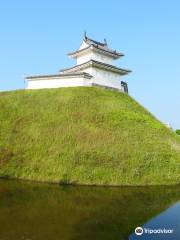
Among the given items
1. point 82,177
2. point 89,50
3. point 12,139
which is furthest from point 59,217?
point 89,50

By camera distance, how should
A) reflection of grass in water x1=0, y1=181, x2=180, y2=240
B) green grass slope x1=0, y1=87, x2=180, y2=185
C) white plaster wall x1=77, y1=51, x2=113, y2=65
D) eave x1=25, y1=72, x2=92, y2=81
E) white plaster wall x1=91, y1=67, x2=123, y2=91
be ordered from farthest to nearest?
white plaster wall x1=77, y1=51, x2=113, y2=65 → white plaster wall x1=91, y1=67, x2=123, y2=91 → eave x1=25, y1=72, x2=92, y2=81 → green grass slope x1=0, y1=87, x2=180, y2=185 → reflection of grass in water x1=0, y1=181, x2=180, y2=240

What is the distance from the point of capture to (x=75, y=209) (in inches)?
655

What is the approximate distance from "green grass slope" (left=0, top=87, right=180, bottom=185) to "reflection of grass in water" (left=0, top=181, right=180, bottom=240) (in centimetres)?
271

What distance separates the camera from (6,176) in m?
27.6

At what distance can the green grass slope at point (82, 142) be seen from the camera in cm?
2731

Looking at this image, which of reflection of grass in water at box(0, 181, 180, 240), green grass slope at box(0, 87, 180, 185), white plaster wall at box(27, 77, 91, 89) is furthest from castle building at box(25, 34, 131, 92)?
reflection of grass in water at box(0, 181, 180, 240)

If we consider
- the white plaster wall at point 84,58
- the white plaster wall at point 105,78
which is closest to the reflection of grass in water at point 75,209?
the white plaster wall at point 105,78

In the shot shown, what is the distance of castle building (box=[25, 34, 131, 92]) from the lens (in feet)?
142

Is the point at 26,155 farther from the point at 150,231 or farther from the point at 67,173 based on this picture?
the point at 150,231

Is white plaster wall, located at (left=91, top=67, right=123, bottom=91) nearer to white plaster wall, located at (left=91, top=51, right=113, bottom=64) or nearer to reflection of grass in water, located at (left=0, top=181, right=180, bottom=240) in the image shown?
white plaster wall, located at (left=91, top=51, right=113, bottom=64)

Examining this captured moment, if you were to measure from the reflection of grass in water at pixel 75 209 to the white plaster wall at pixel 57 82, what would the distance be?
69.4ft

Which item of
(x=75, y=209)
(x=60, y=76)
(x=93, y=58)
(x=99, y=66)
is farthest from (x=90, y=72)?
(x=75, y=209)

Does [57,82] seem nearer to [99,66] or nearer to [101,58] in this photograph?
[99,66]

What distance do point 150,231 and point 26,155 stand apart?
18.9m
